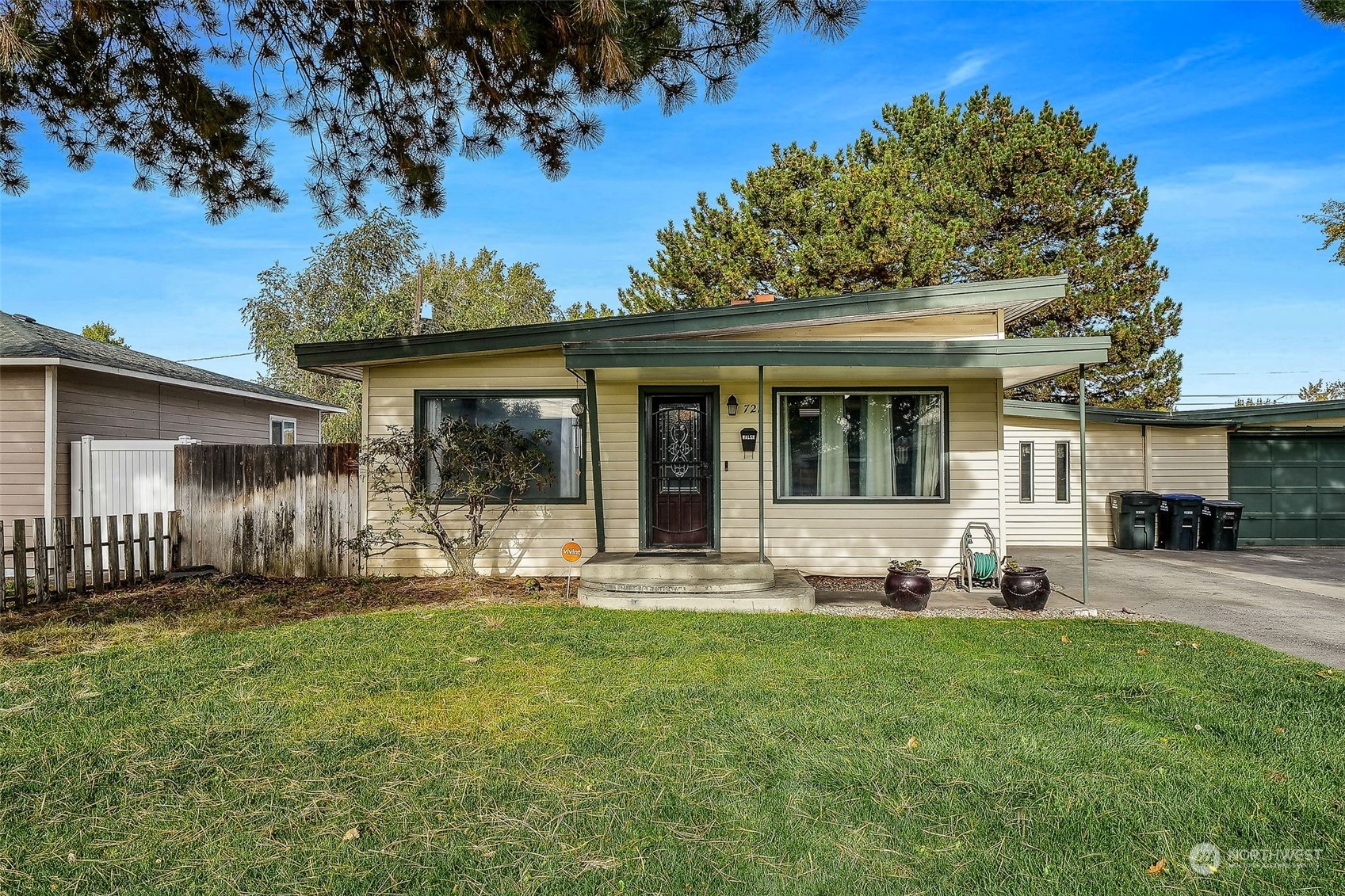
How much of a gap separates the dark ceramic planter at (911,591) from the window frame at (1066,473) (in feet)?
22.4

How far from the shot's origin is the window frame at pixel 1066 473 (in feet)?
40.2

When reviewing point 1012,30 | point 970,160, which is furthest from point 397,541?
point 970,160

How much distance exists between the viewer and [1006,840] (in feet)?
8.61

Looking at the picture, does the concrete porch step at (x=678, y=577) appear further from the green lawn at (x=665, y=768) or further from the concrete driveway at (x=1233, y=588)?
the concrete driveway at (x=1233, y=588)

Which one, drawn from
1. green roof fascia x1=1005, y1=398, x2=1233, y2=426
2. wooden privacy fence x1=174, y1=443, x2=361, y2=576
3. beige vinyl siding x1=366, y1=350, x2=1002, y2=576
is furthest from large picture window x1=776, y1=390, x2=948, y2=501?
wooden privacy fence x1=174, y1=443, x2=361, y2=576

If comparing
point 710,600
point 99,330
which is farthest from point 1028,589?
point 99,330

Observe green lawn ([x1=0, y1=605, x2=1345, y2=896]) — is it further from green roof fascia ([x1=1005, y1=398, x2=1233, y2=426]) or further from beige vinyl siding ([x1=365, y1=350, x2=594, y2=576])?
green roof fascia ([x1=1005, y1=398, x2=1233, y2=426])

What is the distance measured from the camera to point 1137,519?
38.5 feet

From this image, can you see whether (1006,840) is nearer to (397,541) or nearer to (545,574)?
(545,574)

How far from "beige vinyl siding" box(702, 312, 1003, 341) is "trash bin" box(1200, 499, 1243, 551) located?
6192mm

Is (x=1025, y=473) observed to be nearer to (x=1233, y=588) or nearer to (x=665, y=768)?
(x=1233, y=588)

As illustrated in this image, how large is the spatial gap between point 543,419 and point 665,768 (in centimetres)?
576

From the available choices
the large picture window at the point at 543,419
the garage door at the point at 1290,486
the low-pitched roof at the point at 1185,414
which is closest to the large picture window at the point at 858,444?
the large picture window at the point at 543,419

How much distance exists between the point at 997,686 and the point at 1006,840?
1.89m
